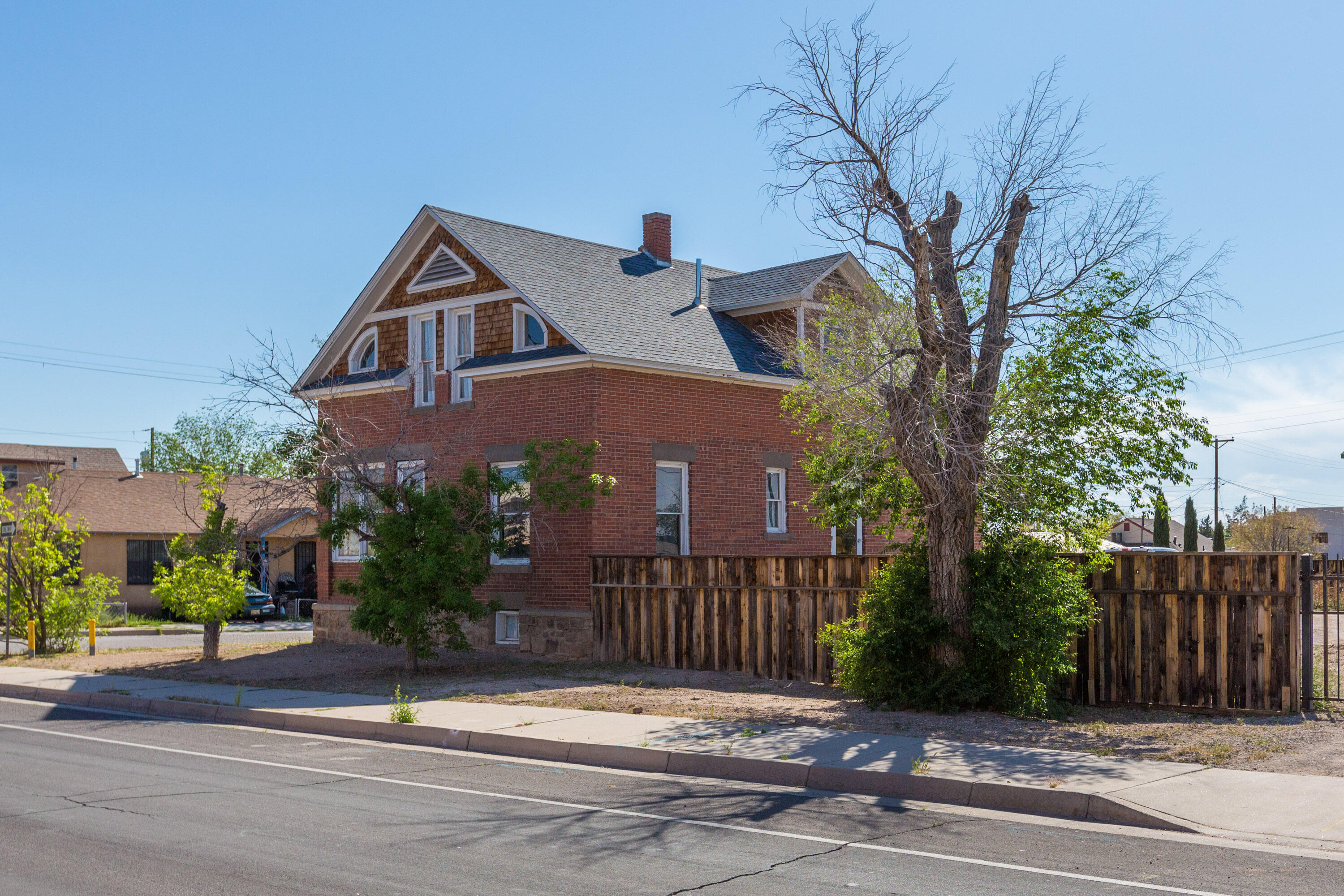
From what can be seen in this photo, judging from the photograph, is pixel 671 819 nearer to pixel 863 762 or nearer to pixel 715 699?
pixel 863 762

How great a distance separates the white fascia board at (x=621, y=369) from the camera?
21.0 metres

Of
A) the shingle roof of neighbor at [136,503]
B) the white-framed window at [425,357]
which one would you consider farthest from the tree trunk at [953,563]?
the shingle roof of neighbor at [136,503]

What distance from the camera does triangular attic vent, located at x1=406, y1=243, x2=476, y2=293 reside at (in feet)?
77.6

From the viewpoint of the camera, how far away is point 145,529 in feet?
137

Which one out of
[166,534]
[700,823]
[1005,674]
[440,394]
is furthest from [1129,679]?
[166,534]

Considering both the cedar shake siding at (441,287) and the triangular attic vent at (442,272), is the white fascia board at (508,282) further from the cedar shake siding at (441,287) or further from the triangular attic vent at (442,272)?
the triangular attic vent at (442,272)

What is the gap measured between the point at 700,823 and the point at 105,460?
80436 millimetres

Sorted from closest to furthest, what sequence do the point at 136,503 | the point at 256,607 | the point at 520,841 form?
the point at 520,841 → the point at 256,607 → the point at 136,503

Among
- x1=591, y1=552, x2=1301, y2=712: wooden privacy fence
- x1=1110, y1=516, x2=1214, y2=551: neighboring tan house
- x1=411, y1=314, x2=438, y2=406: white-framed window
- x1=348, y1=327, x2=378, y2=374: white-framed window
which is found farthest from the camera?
x1=1110, y1=516, x2=1214, y2=551: neighboring tan house

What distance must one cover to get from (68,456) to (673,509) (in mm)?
68140

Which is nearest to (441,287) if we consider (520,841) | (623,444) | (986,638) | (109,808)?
(623,444)

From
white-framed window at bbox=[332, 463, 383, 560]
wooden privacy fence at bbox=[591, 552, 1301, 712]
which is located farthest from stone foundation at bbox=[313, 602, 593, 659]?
white-framed window at bbox=[332, 463, 383, 560]

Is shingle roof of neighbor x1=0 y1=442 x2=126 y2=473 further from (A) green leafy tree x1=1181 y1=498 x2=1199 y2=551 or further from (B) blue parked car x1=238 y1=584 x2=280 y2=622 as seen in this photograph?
(A) green leafy tree x1=1181 y1=498 x2=1199 y2=551

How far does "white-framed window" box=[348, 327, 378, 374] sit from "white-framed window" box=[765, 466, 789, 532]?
28.1 ft
